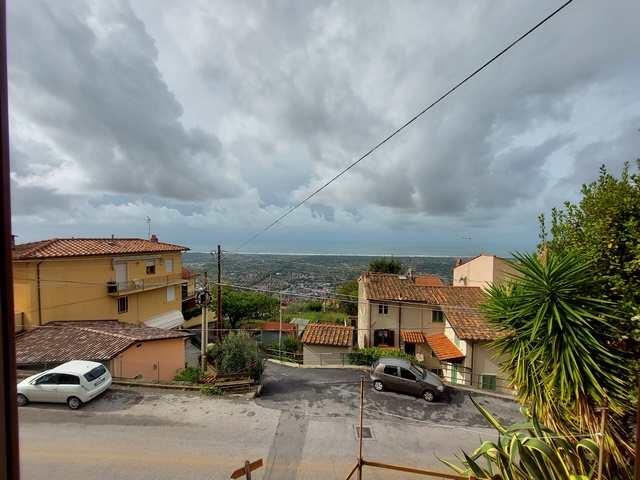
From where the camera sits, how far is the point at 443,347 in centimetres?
1588

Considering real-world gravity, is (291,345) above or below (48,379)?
below

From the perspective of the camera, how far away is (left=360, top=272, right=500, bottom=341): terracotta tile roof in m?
13.8

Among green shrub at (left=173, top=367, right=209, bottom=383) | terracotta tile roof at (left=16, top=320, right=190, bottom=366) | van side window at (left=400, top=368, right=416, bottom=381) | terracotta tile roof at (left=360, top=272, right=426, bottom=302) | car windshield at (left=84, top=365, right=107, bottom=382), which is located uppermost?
terracotta tile roof at (left=360, top=272, right=426, bottom=302)

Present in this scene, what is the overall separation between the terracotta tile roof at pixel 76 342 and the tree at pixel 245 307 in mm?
18319

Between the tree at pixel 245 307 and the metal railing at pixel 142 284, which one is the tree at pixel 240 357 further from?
the tree at pixel 245 307

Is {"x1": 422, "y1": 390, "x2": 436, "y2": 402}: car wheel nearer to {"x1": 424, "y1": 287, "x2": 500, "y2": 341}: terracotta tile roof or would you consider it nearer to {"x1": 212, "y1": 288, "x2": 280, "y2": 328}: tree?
{"x1": 424, "y1": 287, "x2": 500, "y2": 341}: terracotta tile roof

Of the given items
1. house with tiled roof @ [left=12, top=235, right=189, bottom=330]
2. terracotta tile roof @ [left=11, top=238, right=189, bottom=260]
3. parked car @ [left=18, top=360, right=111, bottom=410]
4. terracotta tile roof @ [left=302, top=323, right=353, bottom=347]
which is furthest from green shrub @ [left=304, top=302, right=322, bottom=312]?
parked car @ [left=18, top=360, right=111, bottom=410]

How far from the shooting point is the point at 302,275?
27.5 metres

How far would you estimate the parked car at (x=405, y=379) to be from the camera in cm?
1047

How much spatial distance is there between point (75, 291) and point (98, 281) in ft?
4.02

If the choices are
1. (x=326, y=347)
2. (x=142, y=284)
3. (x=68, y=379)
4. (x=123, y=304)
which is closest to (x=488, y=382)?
(x=326, y=347)

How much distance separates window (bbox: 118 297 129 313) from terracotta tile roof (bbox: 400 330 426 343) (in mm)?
19029

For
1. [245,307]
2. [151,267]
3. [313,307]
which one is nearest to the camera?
[151,267]

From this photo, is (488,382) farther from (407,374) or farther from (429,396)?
(407,374)
